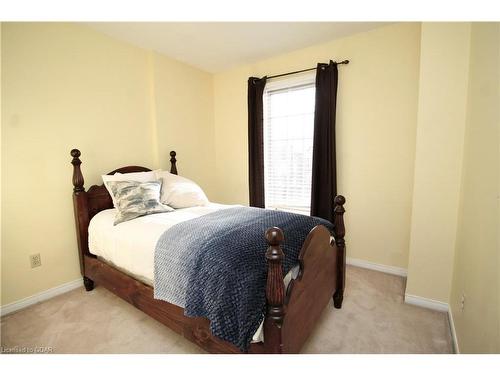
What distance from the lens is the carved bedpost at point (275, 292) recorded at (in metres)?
1.04

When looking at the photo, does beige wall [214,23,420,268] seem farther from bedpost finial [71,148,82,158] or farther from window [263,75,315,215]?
bedpost finial [71,148,82,158]

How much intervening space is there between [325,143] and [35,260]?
2.97m

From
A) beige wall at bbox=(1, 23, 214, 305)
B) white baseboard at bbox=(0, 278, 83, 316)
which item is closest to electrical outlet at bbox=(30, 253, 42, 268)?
beige wall at bbox=(1, 23, 214, 305)

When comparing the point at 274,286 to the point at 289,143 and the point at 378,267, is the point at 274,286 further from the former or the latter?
the point at 289,143

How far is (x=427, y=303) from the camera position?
1905 millimetres

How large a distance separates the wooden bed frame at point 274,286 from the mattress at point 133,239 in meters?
0.08

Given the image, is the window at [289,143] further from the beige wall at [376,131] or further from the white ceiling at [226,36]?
the white ceiling at [226,36]

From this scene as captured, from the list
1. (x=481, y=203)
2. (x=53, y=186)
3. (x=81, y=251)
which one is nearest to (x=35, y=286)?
(x=81, y=251)

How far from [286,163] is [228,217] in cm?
146

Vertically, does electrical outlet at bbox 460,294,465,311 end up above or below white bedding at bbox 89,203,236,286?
below

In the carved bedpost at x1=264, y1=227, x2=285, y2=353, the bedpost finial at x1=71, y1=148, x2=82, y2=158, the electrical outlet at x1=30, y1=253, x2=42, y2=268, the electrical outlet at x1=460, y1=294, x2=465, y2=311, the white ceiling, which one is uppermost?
the white ceiling

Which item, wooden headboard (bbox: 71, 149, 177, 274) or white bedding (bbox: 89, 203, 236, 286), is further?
wooden headboard (bbox: 71, 149, 177, 274)

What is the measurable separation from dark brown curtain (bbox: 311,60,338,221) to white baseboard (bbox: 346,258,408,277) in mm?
591

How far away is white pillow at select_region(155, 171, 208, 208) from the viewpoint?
2367mm
